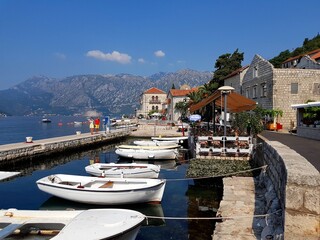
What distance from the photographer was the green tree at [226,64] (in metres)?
61.6

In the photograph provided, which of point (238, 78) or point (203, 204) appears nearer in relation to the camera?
point (203, 204)

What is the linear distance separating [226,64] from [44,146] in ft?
150

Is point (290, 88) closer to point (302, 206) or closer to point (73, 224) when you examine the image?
point (302, 206)

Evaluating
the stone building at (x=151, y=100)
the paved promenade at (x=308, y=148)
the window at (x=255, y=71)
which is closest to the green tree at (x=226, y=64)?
the window at (x=255, y=71)

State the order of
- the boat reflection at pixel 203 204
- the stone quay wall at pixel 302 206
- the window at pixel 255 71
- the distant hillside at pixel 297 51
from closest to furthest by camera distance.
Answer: the stone quay wall at pixel 302 206
the boat reflection at pixel 203 204
the window at pixel 255 71
the distant hillside at pixel 297 51

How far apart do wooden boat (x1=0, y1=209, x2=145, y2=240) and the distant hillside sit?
221 ft

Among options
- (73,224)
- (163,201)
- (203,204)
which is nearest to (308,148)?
(203,204)

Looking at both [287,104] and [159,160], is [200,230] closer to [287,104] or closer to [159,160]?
[159,160]

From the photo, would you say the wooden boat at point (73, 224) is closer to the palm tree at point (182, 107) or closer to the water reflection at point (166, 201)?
the water reflection at point (166, 201)

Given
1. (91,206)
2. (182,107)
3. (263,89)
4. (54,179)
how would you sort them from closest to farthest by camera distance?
(91,206) < (54,179) < (263,89) < (182,107)

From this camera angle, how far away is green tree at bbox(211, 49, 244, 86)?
2423 inches

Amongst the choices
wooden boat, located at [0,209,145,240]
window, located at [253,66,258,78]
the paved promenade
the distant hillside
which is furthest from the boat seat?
the distant hillside

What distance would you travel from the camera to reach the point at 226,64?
208ft

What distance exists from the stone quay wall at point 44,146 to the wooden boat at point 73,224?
1676 centimetres
